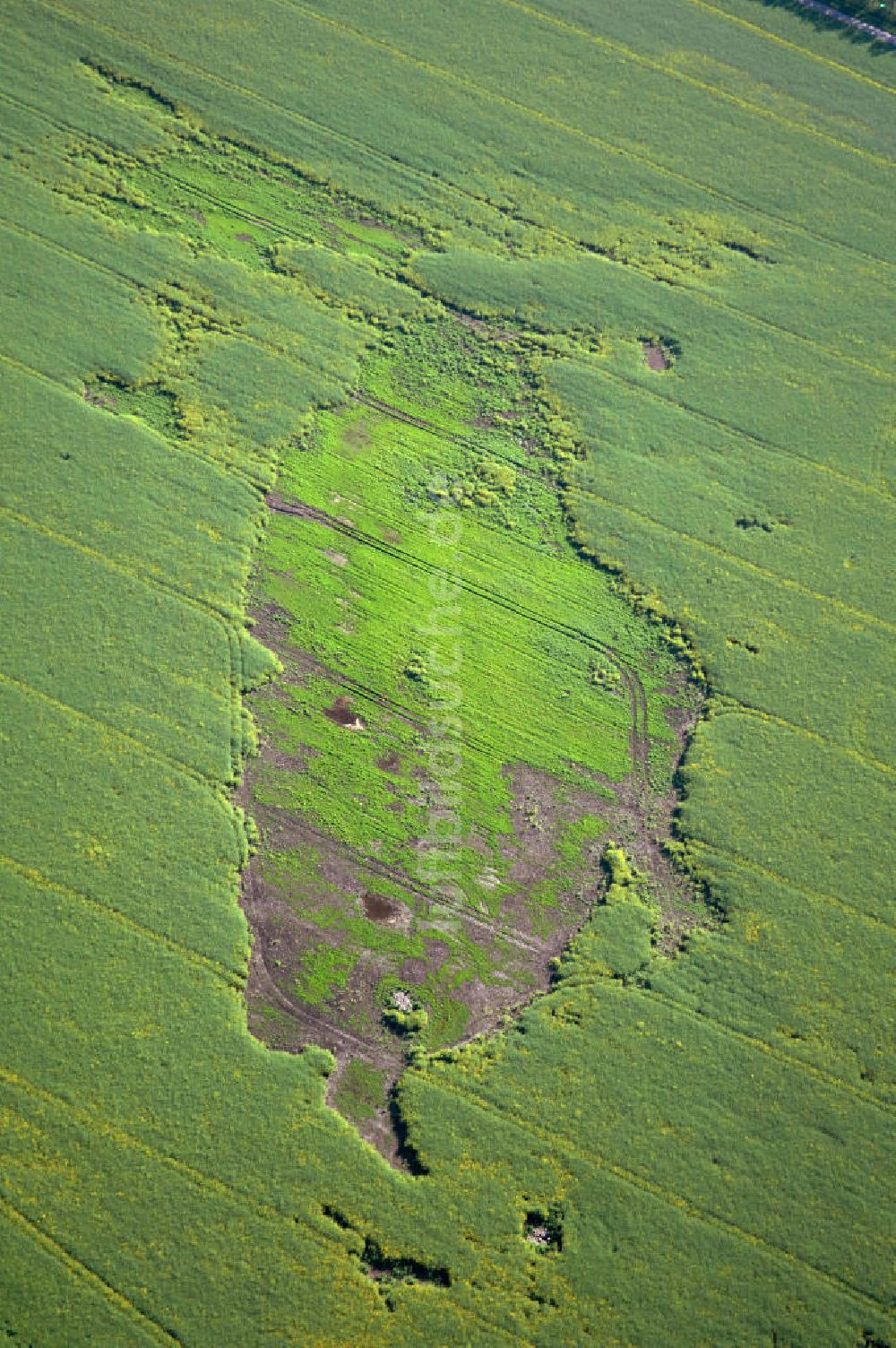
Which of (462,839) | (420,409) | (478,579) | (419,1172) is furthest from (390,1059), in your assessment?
(420,409)

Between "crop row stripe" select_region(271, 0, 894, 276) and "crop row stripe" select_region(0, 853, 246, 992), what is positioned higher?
"crop row stripe" select_region(271, 0, 894, 276)

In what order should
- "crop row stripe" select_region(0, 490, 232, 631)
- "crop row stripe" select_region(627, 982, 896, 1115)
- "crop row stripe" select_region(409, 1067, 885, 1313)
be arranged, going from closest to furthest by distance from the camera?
"crop row stripe" select_region(409, 1067, 885, 1313) < "crop row stripe" select_region(627, 982, 896, 1115) < "crop row stripe" select_region(0, 490, 232, 631)

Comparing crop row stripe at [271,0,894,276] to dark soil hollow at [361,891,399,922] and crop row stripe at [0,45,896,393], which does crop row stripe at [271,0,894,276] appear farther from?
dark soil hollow at [361,891,399,922]

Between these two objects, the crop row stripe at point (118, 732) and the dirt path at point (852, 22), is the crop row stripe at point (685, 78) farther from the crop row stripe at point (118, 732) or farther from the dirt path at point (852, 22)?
the crop row stripe at point (118, 732)

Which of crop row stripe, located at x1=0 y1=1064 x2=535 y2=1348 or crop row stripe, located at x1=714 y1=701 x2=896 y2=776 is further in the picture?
crop row stripe, located at x1=714 y1=701 x2=896 y2=776

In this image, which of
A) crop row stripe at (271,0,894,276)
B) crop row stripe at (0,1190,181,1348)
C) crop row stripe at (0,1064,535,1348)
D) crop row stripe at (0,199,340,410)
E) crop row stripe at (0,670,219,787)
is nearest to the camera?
crop row stripe at (0,1190,181,1348)

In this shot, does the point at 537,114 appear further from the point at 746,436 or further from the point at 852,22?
the point at 746,436

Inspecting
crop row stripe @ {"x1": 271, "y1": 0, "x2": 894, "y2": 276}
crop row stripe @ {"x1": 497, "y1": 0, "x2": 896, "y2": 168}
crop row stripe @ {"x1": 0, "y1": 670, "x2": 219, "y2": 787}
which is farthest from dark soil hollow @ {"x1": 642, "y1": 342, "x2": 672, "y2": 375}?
crop row stripe @ {"x1": 0, "y1": 670, "x2": 219, "y2": 787}

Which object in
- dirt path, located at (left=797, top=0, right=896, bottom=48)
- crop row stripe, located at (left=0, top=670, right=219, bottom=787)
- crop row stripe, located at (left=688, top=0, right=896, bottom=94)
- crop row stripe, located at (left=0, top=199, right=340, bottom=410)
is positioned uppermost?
dirt path, located at (left=797, top=0, right=896, bottom=48)
